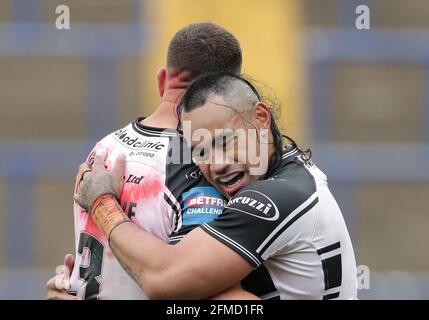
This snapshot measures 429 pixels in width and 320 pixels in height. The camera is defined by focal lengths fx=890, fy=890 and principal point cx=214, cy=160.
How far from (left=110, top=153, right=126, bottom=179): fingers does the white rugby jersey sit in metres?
0.02

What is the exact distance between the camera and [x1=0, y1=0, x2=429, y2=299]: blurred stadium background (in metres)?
7.62

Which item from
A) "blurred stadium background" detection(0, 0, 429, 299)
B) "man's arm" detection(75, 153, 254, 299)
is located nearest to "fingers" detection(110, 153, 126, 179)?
"man's arm" detection(75, 153, 254, 299)

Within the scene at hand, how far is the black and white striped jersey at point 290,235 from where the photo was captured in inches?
93.7

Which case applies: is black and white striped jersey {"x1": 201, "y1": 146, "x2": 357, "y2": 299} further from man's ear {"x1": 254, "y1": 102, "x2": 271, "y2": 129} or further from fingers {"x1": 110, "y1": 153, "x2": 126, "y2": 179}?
fingers {"x1": 110, "y1": 153, "x2": 126, "y2": 179}

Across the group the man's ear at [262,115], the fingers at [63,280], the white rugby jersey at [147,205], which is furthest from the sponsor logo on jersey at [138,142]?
the fingers at [63,280]

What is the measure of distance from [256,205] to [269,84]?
5.10 m

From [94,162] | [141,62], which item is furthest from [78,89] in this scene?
[94,162]

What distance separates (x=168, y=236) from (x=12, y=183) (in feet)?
18.2

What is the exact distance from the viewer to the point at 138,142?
265 centimetres

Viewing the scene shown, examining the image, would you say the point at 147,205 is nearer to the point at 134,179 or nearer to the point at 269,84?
the point at 134,179

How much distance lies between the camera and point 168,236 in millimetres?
2506

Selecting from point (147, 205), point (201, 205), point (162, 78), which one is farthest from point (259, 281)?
point (162, 78)

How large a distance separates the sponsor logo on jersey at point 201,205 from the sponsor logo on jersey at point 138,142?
188 mm
